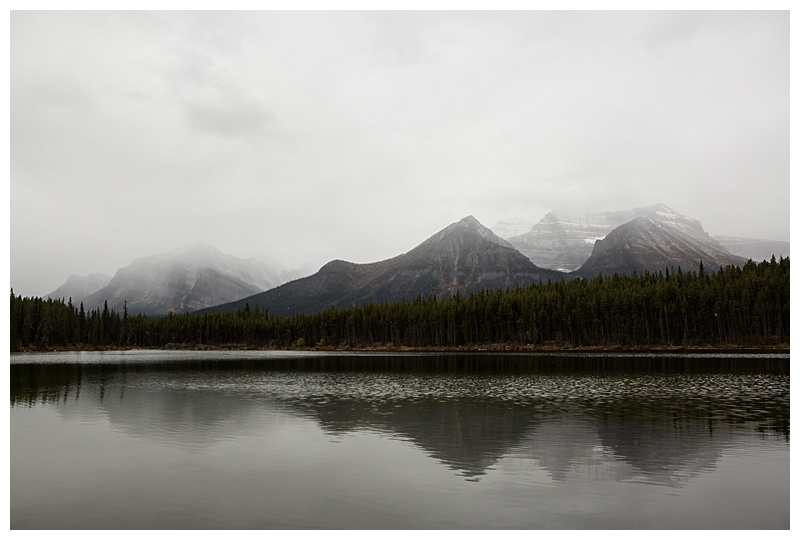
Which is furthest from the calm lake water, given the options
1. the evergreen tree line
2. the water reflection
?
the evergreen tree line

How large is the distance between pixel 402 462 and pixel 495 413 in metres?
14.2

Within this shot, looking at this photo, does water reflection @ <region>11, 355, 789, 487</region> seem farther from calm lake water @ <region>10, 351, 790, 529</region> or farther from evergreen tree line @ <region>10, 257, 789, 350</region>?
evergreen tree line @ <region>10, 257, 789, 350</region>

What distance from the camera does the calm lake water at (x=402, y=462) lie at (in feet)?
54.5

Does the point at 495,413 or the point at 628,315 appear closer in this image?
the point at 495,413

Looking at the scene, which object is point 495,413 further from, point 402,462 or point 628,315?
point 628,315

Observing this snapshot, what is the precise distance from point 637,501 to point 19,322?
723 feet

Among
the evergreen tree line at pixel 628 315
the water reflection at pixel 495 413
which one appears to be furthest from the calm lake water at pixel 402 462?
the evergreen tree line at pixel 628 315

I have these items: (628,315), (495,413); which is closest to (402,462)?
A: (495,413)

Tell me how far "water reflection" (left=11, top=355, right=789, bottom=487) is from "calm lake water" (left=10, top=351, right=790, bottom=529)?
189 millimetres

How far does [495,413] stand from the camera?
118 feet

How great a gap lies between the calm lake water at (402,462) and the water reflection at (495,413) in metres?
0.19
